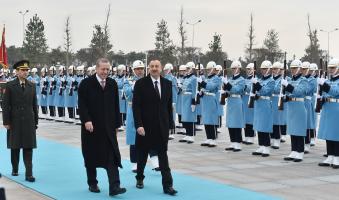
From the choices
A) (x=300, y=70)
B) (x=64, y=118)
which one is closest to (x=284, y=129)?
(x=300, y=70)

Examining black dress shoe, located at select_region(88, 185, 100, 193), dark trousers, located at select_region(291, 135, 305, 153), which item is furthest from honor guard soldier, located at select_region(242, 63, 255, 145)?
black dress shoe, located at select_region(88, 185, 100, 193)

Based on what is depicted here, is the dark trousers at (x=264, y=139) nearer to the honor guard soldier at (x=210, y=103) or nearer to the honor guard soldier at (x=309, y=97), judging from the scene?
the honor guard soldier at (x=309, y=97)

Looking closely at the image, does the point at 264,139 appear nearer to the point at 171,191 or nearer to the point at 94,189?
the point at 171,191

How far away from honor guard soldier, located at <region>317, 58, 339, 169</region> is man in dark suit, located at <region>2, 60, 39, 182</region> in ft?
17.6

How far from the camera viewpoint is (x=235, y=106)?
13.3 metres

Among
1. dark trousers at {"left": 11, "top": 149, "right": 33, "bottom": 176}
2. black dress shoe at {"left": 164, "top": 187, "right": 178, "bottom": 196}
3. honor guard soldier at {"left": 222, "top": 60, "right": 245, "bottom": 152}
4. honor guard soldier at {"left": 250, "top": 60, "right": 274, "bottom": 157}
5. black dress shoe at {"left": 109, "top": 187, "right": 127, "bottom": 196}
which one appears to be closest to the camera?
black dress shoe at {"left": 109, "top": 187, "right": 127, "bottom": 196}

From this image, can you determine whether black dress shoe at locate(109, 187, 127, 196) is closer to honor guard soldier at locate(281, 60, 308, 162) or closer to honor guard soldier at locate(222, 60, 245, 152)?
honor guard soldier at locate(281, 60, 308, 162)

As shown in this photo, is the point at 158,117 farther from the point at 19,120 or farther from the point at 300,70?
the point at 300,70

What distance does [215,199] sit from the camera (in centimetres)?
786

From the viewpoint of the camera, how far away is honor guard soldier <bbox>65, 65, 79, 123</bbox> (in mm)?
21516

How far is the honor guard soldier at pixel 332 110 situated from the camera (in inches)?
424

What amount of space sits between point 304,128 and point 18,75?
561 centimetres

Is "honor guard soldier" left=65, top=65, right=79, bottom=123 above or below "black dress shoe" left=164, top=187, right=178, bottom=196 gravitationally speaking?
above

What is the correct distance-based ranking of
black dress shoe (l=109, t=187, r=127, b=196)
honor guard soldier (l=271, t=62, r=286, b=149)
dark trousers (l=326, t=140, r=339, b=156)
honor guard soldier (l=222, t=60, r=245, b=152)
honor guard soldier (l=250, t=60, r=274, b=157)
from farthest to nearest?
honor guard soldier (l=222, t=60, r=245, b=152)
honor guard soldier (l=271, t=62, r=286, b=149)
honor guard soldier (l=250, t=60, r=274, b=157)
dark trousers (l=326, t=140, r=339, b=156)
black dress shoe (l=109, t=187, r=127, b=196)
